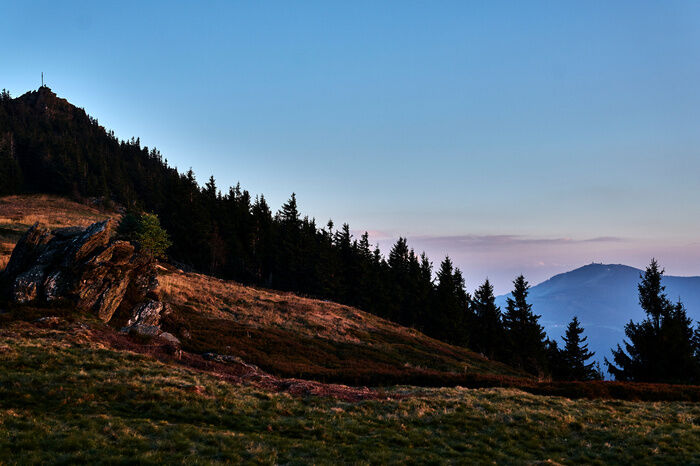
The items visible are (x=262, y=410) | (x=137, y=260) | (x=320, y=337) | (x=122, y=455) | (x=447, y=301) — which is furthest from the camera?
(x=447, y=301)

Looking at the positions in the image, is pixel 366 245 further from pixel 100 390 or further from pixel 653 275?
pixel 100 390

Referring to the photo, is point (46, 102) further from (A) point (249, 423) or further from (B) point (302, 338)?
(A) point (249, 423)

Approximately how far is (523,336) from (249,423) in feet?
223

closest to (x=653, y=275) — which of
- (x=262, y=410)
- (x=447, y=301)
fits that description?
(x=447, y=301)

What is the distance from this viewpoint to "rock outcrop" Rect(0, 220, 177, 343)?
2442cm

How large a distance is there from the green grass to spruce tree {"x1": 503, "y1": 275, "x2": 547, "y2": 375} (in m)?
Answer: 50.3

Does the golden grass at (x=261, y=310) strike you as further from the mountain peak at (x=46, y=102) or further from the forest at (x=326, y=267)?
the mountain peak at (x=46, y=102)

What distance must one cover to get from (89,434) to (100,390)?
5091mm

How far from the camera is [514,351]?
6838cm

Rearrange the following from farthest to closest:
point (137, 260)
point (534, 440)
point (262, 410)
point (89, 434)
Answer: point (137, 260), point (262, 410), point (534, 440), point (89, 434)

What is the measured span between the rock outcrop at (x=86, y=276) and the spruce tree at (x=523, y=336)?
5995 cm

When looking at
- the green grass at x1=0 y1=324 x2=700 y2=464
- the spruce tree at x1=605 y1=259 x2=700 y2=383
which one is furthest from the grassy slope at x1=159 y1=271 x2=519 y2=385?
the spruce tree at x1=605 y1=259 x2=700 y2=383

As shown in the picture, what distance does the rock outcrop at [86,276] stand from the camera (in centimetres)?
2442

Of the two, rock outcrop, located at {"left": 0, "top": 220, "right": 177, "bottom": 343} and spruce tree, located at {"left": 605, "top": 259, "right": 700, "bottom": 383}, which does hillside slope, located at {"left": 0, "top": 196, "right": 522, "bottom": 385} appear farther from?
spruce tree, located at {"left": 605, "top": 259, "right": 700, "bottom": 383}
